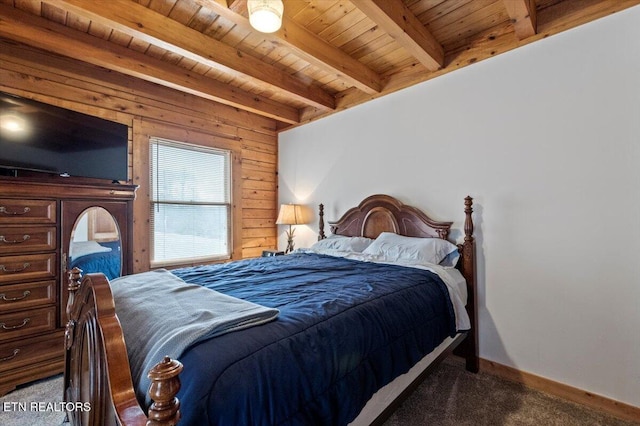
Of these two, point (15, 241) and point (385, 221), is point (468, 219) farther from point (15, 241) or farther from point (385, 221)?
point (15, 241)

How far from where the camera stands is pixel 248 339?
3.37 feet

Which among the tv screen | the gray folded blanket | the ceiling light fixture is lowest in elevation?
the gray folded blanket

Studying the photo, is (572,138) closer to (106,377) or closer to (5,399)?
(106,377)

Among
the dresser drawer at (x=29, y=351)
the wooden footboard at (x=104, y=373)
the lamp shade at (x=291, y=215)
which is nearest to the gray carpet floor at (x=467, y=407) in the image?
the dresser drawer at (x=29, y=351)

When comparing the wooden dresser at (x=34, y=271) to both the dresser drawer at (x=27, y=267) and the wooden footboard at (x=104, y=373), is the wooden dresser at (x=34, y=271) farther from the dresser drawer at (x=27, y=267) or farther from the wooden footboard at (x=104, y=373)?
the wooden footboard at (x=104, y=373)

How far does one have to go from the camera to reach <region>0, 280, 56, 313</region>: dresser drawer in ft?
6.77

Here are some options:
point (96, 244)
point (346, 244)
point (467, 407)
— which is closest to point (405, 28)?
point (346, 244)

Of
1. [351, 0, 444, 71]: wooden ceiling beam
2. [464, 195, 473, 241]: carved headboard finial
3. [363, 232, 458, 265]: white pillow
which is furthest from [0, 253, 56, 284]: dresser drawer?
[464, 195, 473, 241]: carved headboard finial

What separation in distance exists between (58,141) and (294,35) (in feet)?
6.73

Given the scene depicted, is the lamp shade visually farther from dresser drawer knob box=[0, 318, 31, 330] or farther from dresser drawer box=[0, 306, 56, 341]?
dresser drawer knob box=[0, 318, 31, 330]

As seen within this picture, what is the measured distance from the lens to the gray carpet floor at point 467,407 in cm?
→ 183

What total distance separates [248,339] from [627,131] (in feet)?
8.29

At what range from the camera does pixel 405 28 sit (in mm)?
2223

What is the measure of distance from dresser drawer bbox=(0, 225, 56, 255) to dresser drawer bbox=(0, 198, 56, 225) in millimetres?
50
